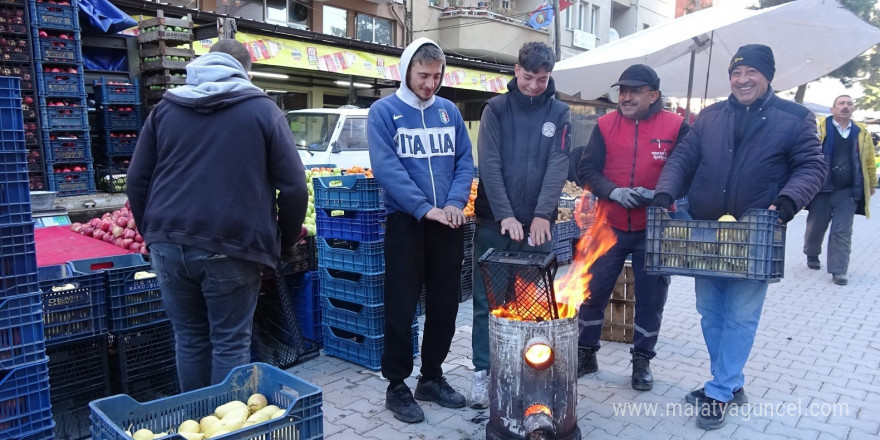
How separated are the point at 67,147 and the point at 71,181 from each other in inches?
18.3

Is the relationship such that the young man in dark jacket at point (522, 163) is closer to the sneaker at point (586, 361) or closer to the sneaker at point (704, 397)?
the sneaker at point (586, 361)

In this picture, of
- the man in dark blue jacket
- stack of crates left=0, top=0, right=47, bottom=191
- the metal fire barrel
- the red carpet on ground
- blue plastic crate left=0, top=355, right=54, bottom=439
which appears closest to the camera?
blue plastic crate left=0, top=355, right=54, bottom=439

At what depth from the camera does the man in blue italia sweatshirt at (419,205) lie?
3506 mm

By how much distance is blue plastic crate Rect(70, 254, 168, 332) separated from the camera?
3.53m

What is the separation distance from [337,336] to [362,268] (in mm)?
726

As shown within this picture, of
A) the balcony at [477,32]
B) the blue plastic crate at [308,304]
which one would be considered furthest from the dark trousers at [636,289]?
the balcony at [477,32]

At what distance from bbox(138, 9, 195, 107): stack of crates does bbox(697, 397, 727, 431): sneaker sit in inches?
317

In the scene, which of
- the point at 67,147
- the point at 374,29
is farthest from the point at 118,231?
the point at 374,29

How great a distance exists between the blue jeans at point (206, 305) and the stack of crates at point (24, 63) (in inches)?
245

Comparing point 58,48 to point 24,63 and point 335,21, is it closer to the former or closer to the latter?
point 24,63

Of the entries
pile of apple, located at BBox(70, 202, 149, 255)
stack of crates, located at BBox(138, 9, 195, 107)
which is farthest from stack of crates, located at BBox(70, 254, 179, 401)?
stack of crates, located at BBox(138, 9, 195, 107)

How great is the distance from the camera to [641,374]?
4.20 m

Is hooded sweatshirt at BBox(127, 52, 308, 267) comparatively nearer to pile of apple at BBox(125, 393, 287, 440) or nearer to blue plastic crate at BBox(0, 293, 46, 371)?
blue plastic crate at BBox(0, 293, 46, 371)

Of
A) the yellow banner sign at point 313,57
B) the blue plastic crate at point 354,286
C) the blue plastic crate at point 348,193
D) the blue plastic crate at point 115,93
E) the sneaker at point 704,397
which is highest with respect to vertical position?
the yellow banner sign at point 313,57
